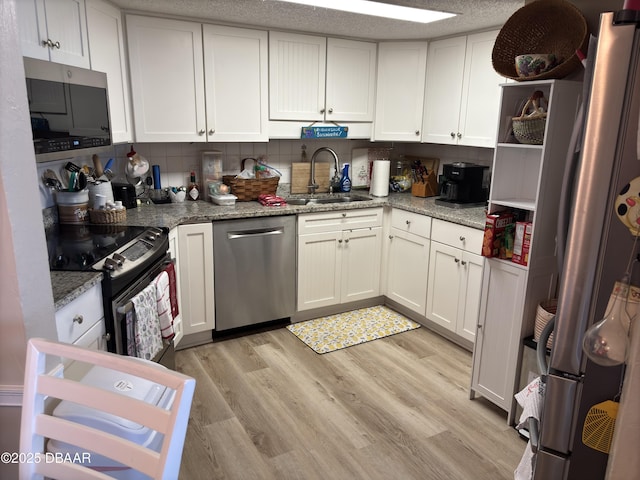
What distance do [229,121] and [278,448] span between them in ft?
7.14

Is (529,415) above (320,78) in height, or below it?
below

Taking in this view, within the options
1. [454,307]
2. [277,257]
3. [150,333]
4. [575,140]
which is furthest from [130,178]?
[575,140]

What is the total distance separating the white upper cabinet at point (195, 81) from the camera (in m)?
2.96

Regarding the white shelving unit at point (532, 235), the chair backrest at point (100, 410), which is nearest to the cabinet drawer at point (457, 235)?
the white shelving unit at point (532, 235)

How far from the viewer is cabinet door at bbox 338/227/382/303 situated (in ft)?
11.8

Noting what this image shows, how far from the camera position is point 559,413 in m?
1.11

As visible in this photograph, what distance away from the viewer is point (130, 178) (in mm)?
3191

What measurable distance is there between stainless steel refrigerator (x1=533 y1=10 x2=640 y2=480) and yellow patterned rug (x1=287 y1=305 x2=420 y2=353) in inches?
83.4

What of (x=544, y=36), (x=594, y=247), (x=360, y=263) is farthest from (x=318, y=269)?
(x=594, y=247)

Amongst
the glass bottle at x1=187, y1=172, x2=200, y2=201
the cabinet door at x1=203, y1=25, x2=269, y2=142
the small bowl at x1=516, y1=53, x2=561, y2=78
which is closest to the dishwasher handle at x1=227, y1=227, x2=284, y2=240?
the glass bottle at x1=187, y1=172, x2=200, y2=201

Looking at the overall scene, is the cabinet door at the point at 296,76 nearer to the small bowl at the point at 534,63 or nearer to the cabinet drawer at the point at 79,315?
the small bowl at the point at 534,63

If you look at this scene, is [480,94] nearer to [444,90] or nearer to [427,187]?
[444,90]

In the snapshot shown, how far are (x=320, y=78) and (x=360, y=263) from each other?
1472 millimetres

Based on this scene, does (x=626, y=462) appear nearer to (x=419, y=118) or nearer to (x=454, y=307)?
(x=454, y=307)
